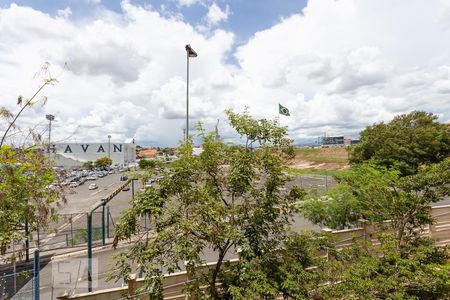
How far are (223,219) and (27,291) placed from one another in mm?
8628

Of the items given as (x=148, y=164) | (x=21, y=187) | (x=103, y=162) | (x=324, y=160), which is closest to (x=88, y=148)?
(x=103, y=162)

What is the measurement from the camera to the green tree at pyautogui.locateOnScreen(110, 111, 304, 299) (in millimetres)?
6484

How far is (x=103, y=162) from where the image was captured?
267 feet

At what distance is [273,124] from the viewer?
747cm

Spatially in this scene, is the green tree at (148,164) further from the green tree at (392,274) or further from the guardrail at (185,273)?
the green tree at (392,274)

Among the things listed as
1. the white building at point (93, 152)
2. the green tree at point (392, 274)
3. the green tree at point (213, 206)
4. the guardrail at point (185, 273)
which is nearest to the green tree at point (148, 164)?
the green tree at point (213, 206)

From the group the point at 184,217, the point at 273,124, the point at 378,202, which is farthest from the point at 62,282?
the point at 378,202

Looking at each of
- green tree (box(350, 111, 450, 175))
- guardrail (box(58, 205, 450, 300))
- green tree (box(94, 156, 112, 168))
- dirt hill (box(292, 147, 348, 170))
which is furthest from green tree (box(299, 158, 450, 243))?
green tree (box(94, 156, 112, 168))

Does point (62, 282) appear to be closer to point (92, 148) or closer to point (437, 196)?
point (437, 196)

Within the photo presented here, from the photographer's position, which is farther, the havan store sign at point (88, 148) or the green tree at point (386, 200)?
the havan store sign at point (88, 148)

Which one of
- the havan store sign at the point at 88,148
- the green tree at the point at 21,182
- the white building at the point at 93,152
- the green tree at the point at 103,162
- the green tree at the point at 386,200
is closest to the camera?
the green tree at the point at 21,182

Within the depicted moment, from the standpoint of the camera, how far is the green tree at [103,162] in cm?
8091

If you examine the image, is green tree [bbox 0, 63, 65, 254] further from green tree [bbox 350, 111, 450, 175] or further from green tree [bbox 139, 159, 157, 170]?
green tree [bbox 350, 111, 450, 175]

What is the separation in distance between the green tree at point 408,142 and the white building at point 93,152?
2868 inches
